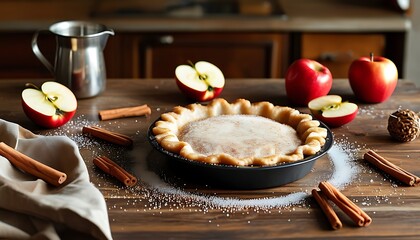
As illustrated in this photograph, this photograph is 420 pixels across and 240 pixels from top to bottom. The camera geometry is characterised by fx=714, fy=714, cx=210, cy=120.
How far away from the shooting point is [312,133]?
1504 mm

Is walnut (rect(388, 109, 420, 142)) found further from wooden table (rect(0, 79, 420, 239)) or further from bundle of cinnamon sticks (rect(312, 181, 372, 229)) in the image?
bundle of cinnamon sticks (rect(312, 181, 372, 229))

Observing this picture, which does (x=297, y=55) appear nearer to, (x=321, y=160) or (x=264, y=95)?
(x=264, y=95)

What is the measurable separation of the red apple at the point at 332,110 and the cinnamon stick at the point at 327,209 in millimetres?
420

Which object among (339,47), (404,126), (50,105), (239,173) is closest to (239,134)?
(239,173)

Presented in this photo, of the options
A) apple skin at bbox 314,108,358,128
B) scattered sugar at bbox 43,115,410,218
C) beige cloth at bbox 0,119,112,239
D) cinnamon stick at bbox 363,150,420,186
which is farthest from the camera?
apple skin at bbox 314,108,358,128

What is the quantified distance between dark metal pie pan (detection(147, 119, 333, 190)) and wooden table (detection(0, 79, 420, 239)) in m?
0.01

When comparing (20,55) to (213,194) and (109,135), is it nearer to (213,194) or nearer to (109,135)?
(109,135)

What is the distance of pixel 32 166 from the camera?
1.37 m

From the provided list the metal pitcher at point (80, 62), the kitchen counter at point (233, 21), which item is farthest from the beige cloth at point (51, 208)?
the kitchen counter at point (233, 21)

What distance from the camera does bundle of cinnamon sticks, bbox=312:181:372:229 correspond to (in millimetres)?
1232

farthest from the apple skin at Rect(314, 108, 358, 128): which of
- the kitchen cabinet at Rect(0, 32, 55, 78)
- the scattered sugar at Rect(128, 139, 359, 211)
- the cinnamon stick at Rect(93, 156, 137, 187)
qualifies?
the kitchen cabinet at Rect(0, 32, 55, 78)

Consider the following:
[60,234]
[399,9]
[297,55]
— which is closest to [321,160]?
[60,234]

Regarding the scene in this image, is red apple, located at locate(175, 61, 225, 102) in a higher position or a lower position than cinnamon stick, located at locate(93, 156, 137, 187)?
higher

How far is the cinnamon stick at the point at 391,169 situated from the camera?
1.41 m
